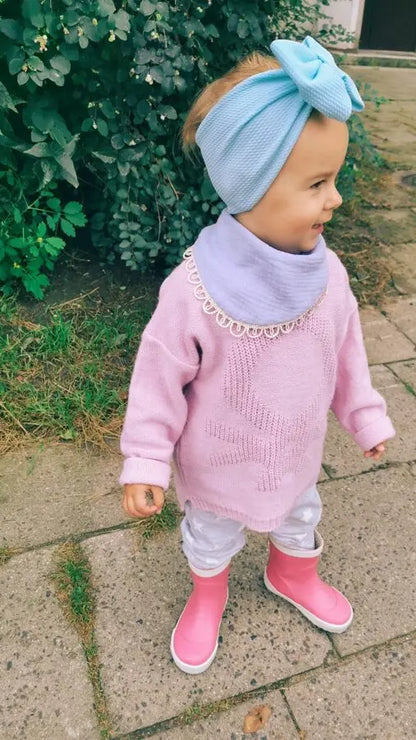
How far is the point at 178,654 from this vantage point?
5.61 ft

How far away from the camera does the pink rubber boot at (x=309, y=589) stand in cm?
180

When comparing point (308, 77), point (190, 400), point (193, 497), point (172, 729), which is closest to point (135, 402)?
point (190, 400)

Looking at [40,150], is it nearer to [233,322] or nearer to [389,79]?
[233,322]

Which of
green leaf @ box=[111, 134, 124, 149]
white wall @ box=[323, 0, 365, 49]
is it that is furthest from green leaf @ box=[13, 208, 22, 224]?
white wall @ box=[323, 0, 365, 49]

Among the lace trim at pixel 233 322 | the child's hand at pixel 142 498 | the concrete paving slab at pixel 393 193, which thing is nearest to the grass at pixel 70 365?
the child's hand at pixel 142 498

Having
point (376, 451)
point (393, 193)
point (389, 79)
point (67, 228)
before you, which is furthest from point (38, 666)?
point (389, 79)

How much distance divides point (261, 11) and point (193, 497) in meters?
2.27

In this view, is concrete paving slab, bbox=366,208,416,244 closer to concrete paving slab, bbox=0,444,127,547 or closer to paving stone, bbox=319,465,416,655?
paving stone, bbox=319,465,416,655

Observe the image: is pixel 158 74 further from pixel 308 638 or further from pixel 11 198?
pixel 308 638

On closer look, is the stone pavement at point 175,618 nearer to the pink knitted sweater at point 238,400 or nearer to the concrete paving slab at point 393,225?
the pink knitted sweater at point 238,400

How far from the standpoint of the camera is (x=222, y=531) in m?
1.62

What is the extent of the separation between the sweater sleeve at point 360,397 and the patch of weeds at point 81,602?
0.93m

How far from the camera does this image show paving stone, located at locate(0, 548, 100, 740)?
5.17ft

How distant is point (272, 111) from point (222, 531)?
1010 millimetres
